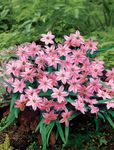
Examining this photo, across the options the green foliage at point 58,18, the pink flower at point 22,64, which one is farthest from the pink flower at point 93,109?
the green foliage at point 58,18

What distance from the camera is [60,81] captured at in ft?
12.6

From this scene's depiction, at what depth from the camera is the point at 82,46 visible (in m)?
4.03

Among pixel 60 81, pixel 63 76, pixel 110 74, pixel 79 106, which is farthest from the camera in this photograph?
pixel 110 74

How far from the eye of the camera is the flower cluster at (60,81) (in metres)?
3.66

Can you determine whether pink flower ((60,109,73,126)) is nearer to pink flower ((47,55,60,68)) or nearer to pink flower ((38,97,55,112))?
pink flower ((38,97,55,112))

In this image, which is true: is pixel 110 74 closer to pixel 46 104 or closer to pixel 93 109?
pixel 93 109

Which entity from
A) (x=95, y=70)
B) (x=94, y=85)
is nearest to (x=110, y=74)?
(x=95, y=70)

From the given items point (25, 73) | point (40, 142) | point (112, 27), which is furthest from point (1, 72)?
point (112, 27)

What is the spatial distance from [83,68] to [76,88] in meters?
0.24

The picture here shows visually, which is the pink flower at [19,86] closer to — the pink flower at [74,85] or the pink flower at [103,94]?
the pink flower at [74,85]

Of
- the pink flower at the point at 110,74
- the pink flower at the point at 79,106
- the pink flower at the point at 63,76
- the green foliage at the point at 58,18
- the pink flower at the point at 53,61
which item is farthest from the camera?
the green foliage at the point at 58,18

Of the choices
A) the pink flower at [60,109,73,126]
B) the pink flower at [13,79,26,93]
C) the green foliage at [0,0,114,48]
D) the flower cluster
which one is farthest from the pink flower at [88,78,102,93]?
the green foliage at [0,0,114,48]

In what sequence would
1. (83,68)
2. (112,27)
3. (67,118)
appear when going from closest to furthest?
(67,118)
(83,68)
(112,27)

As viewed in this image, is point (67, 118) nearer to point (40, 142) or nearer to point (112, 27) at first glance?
point (40, 142)
